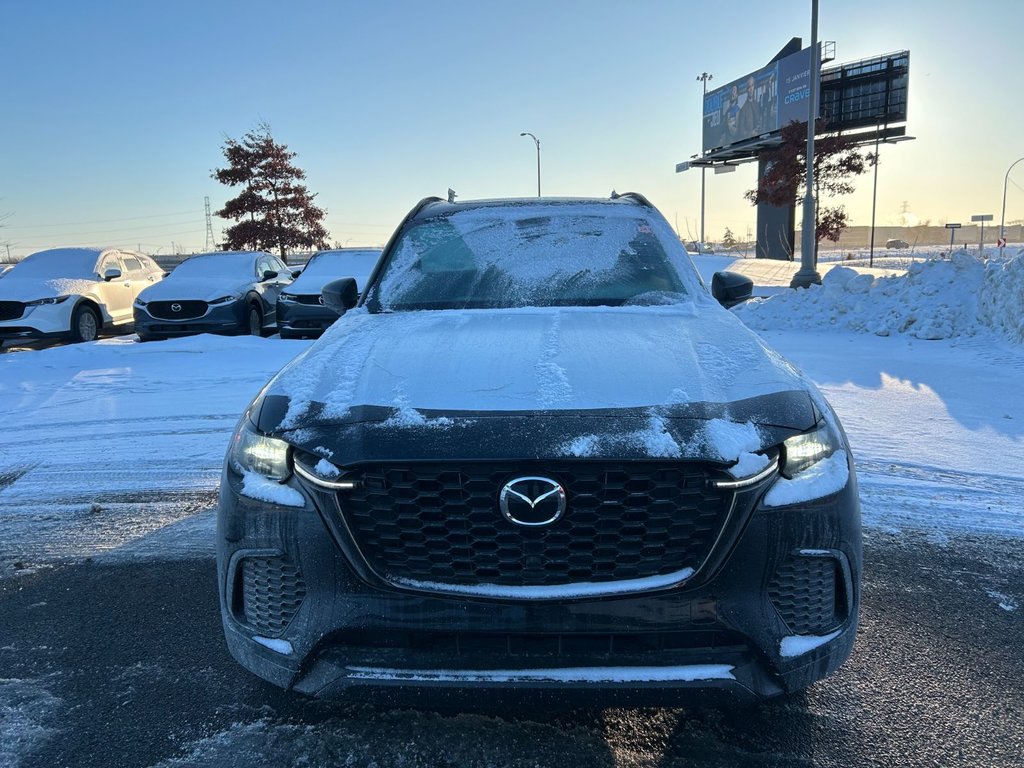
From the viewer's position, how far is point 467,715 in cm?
240

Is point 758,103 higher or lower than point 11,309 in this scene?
higher

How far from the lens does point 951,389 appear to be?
278 inches

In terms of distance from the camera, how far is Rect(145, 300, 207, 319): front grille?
1149 centimetres

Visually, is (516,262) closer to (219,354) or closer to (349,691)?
(349,691)

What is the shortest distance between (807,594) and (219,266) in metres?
12.9

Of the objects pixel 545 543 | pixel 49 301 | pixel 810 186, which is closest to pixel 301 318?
pixel 49 301

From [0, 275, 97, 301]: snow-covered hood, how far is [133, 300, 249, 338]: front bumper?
1.40 metres

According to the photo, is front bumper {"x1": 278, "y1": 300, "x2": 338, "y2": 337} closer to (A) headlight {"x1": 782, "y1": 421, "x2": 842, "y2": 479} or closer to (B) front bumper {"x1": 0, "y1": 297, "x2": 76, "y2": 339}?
(B) front bumper {"x1": 0, "y1": 297, "x2": 76, "y2": 339}

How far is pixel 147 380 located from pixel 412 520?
748cm

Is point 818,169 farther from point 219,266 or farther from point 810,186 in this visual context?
point 219,266

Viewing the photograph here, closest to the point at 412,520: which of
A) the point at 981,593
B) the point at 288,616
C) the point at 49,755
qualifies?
the point at 288,616

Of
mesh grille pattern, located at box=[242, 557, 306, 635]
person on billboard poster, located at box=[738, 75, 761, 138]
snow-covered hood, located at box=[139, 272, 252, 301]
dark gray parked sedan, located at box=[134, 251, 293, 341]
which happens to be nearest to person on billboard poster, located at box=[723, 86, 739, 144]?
person on billboard poster, located at box=[738, 75, 761, 138]

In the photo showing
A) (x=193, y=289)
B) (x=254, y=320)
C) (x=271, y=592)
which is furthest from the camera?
(x=254, y=320)

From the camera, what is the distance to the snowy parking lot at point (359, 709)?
2236mm
